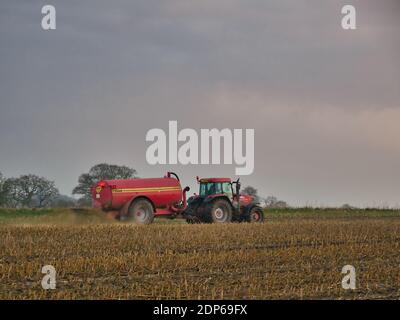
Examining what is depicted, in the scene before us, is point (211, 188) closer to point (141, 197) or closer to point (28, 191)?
point (141, 197)

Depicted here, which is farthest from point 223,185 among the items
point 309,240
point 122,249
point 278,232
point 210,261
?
point 210,261

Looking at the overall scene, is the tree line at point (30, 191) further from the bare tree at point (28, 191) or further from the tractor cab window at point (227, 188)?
the tractor cab window at point (227, 188)

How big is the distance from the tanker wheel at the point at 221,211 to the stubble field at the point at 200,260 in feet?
7.05

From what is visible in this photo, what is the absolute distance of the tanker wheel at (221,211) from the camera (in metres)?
26.5

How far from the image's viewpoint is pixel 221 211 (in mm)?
26875

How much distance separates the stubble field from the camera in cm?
1209

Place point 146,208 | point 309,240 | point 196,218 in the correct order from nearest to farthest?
point 309,240 → point 146,208 → point 196,218

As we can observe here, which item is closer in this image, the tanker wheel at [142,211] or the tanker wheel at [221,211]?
the tanker wheel at [142,211]

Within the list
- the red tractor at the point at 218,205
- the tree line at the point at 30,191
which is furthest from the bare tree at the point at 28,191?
the red tractor at the point at 218,205

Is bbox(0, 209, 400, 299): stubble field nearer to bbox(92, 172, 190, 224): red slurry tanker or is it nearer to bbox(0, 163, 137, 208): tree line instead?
bbox(92, 172, 190, 224): red slurry tanker

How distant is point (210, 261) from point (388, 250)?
486 cm
